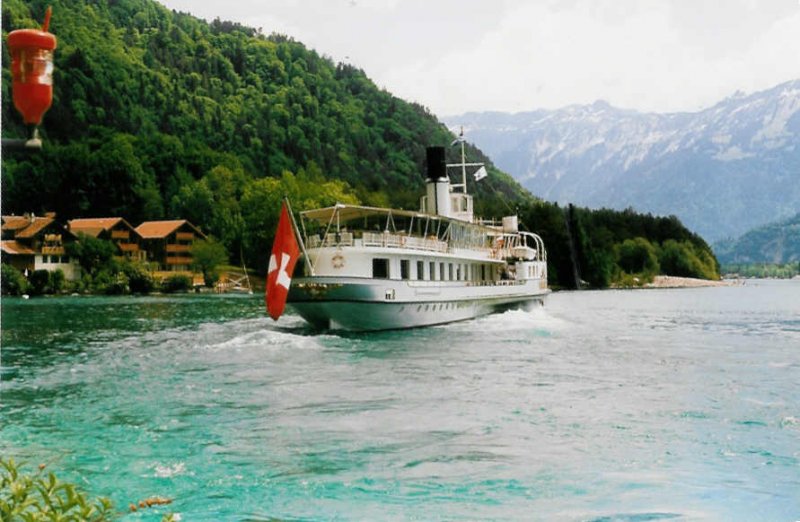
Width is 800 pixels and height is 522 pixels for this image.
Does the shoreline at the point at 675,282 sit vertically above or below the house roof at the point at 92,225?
below

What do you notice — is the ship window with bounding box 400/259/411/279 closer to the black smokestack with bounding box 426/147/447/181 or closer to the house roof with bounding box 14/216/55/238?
the black smokestack with bounding box 426/147/447/181

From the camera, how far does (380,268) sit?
2341 centimetres

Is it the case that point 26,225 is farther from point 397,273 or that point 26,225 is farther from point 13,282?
point 397,273

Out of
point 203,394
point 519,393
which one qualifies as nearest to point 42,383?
point 203,394

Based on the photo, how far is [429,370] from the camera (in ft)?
51.9

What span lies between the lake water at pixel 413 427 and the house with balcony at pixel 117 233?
171ft

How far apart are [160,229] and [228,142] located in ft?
118

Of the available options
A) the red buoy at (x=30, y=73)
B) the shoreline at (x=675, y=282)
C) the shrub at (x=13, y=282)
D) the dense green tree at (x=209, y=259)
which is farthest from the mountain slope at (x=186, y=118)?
the red buoy at (x=30, y=73)

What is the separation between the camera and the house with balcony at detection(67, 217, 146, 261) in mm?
70688

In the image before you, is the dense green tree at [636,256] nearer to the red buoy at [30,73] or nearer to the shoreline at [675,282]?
the shoreline at [675,282]

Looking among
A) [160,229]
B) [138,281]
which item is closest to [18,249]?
[138,281]

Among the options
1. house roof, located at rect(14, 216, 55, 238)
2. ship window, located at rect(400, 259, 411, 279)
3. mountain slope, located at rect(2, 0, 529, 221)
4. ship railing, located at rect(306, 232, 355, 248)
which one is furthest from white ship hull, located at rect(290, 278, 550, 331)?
mountain slope, located at rect(2, 0, 529, 221)

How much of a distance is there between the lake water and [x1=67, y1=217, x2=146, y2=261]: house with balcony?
5212 cm

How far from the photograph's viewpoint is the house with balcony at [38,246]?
2446 inches
